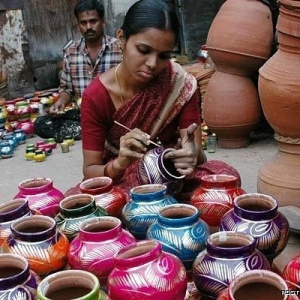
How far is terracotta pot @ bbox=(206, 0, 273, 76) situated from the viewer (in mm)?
4238

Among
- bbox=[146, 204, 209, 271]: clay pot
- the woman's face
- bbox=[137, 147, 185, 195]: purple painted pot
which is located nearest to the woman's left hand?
bbox=[137, 147, 185, 195]: purple painted pot

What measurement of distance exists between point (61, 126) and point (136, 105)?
9.89 feet

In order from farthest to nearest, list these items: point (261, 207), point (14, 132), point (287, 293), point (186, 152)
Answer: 1. point (14, 132)
2. point (186, 152)
3. point (261, 207)
4. point (287, 293)

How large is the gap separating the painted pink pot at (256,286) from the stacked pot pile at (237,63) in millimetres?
3152

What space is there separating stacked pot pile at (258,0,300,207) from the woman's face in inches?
30.4

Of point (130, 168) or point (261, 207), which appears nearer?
point (261, 207)

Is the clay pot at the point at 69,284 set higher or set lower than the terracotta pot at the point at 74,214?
higher

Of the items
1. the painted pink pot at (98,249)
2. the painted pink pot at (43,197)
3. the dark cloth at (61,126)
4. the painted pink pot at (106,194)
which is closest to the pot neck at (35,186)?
the painted pink pot at (43,197)

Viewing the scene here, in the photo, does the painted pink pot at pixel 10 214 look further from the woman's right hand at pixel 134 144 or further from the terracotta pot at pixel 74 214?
the woman's right hand at pixel 134 144

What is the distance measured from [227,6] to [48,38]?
3251 millimetres

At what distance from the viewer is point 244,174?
3887mm

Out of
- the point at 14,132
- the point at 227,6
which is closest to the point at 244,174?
the point at 227,6

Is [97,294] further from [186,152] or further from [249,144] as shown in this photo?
[249,144]

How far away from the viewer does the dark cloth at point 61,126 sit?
5.38 metres
